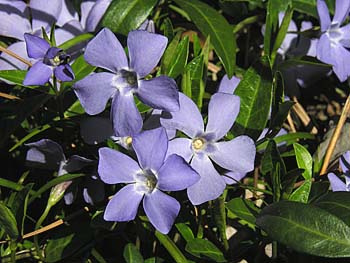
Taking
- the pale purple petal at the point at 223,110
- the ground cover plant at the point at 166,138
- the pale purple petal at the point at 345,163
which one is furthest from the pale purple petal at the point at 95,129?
the pale purple petal at the point at 345,163

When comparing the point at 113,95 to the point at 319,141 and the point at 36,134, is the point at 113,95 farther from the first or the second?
the point at 319,141

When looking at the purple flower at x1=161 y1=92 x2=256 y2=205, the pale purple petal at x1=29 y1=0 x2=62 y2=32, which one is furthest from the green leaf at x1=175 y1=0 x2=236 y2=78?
the pale purple petal at x1=29 y1=0 x2=62 y2=32

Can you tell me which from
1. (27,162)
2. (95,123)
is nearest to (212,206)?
(95,123)

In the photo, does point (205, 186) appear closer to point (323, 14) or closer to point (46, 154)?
point (46, 154)

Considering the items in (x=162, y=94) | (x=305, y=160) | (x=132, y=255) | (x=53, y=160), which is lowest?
(x=132, y=255)

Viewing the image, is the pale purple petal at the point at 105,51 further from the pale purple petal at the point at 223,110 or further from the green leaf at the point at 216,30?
the green leaf at the point at 216,30

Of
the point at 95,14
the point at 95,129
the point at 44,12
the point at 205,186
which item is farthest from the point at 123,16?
the point at 205,186

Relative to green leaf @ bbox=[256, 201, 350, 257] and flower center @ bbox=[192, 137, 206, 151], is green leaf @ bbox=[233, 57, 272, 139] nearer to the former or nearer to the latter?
flower center @ bbox=[192, 137, 206, 151]
